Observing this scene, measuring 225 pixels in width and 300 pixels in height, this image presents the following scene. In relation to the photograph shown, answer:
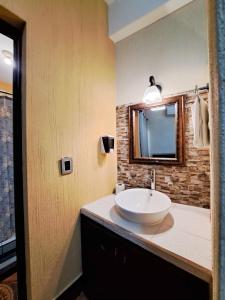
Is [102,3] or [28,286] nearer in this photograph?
[28,286]

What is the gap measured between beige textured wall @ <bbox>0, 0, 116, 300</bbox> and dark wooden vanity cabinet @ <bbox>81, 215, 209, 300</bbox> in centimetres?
15

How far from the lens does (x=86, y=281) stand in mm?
1262

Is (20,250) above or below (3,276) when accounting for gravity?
above

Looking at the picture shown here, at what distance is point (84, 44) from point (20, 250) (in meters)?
1.66

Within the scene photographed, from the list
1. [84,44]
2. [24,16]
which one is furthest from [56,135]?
[84,44]

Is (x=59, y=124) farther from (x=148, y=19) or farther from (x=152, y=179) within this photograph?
(x=148, y=19)

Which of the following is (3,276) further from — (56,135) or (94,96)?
(94,96)

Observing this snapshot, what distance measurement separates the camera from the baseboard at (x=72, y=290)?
1159mm

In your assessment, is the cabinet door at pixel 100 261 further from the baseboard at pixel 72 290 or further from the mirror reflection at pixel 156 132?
the mirror reflection at pixel 156 132

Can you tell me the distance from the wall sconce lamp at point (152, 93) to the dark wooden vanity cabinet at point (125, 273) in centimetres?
113

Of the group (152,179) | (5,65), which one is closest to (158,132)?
(152,179)

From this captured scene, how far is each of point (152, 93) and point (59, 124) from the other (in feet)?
2.76

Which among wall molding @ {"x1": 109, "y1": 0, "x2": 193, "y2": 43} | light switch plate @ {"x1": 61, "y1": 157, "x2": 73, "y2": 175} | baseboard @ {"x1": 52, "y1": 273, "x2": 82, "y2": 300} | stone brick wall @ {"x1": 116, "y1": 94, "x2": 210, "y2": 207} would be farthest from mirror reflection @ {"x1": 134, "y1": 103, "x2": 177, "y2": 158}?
baseboard @ {"x1": 52, "y1": 273, "x2": 82, "y2": 300}

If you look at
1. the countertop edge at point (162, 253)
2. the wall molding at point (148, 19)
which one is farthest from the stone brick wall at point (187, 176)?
the wall molding at point (148, 19)
